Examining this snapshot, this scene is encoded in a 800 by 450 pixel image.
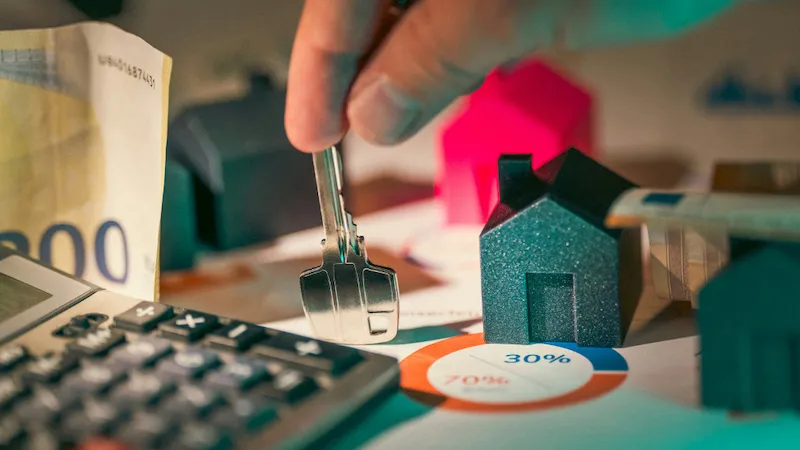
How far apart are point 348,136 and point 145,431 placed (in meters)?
0.52

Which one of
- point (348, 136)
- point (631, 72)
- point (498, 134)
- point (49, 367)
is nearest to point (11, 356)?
point (49, 367)

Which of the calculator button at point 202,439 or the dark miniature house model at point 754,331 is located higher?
the dark miniature house model at point 754,331

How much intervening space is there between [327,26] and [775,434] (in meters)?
0.24

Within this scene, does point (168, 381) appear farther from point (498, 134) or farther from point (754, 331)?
point (498, 134)

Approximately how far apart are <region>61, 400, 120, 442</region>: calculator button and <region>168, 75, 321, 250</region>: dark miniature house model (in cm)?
29

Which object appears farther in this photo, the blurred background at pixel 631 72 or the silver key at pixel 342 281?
the blurred background at pixel 631 72

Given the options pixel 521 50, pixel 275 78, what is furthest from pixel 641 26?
pixel 275 78

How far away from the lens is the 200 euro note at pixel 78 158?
47 cm

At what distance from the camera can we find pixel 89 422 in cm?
31

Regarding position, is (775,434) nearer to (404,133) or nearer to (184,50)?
(404,133)

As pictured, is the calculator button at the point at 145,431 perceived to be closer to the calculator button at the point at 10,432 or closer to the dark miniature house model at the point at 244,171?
the calculator button at the point at 10,432

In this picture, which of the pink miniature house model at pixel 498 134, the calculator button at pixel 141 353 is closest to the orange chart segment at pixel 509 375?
the calculator button at pixel 141 353

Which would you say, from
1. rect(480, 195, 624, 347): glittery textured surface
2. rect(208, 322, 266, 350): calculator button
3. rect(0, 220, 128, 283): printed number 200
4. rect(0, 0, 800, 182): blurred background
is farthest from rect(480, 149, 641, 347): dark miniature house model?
rect(0, 0, 800, 182): blurred background

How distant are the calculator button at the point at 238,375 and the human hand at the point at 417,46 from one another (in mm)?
116
